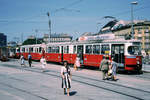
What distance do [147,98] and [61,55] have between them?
20.6 m

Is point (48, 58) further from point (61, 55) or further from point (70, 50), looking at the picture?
point (70, 50)

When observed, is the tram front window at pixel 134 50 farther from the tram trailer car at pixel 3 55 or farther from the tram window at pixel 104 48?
the tram trailer car at pixel 3 55

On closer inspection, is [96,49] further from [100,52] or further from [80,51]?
[80,51]

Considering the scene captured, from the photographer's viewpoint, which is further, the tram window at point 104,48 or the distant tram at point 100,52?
the tram window at point 104,48

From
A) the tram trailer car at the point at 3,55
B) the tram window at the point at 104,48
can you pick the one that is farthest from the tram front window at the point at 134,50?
the tram trailer car at the point at 3,55

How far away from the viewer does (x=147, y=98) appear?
31.6 feet

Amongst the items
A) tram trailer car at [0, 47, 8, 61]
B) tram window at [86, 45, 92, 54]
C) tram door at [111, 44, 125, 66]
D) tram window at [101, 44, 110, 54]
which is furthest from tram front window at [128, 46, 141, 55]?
tram trailer car at [0, 47, 8, 61]

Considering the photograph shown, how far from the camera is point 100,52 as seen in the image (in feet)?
72.5

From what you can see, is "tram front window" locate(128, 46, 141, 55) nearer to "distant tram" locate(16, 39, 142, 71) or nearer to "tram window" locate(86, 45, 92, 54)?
"distant tram" locate(16, 39, 142, 71)

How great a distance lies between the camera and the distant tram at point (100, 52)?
19172mm

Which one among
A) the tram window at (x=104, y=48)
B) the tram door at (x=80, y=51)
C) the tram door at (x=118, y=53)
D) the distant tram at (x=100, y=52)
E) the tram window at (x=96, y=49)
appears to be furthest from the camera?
the tram door at (x=80, y=51)

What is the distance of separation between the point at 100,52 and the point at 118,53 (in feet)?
8.71

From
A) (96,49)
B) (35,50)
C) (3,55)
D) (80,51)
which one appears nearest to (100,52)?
(96,49)

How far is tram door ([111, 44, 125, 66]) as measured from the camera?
19469 mm
